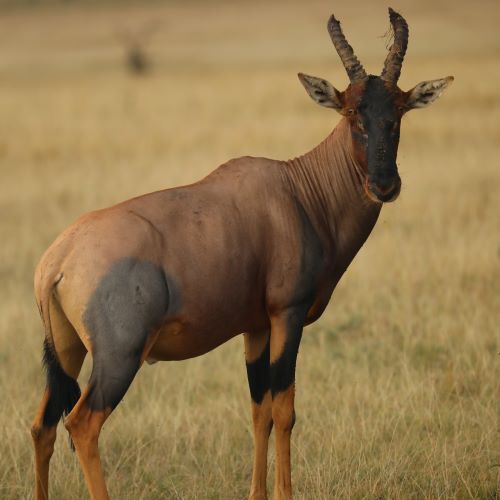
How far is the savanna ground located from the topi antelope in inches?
36.4

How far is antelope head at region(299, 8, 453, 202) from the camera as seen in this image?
5664mm

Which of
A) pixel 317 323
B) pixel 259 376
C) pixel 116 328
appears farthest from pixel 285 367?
pixel 317 323

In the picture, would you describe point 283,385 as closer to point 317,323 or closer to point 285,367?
point 285,367

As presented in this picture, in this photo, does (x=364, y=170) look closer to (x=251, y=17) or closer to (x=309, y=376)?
(x=309, y=376)

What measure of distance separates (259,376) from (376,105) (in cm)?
171

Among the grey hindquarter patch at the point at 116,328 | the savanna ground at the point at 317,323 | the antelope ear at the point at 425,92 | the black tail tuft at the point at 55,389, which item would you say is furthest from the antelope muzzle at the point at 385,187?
the black tail tuft at the point at 55,389

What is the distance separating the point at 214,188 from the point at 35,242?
859 cm

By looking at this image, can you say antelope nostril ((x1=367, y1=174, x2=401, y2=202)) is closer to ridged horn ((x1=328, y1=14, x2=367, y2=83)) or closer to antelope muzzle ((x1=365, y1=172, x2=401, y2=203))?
antelope muzzle ((x1=365, y1=172, x2=401, y2=203))

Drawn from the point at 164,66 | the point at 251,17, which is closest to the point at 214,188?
the point at 164,66

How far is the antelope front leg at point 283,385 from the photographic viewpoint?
5.64m

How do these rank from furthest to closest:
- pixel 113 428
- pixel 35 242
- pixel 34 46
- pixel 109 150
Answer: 1. pixel 34 46
2. pixel 109 150
3. pixel 35 242
4. pixel 113 428

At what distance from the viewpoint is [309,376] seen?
27.9ft

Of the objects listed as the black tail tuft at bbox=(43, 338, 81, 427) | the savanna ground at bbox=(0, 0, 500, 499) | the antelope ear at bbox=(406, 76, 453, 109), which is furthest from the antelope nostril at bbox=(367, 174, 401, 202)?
the black tail tuft at bbox=(43, 338, 81, 427)

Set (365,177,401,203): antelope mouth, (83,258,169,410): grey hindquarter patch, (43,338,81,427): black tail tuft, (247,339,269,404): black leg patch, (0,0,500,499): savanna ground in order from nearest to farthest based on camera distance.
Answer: (83,258,169,410): grey hindquarter patch, (43,338,81,427): black tail tuft, (365,177,401,203): antelope mouth, (247,339,269,404): black leg patch, (0,0,500,499): savanna ground
